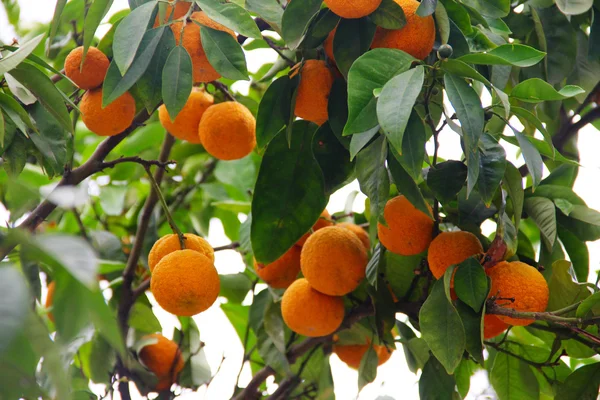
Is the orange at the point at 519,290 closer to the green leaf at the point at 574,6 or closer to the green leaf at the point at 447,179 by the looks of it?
the green leaf at the point at 447,179

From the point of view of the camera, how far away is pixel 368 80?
74 cm

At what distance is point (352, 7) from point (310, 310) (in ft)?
1.48

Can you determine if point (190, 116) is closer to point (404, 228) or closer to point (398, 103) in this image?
point (404, 228)

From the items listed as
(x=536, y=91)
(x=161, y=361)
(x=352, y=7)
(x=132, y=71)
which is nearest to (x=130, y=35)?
(x=132, y=71)

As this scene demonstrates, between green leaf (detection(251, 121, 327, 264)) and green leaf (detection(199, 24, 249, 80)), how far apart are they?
16 centimetres

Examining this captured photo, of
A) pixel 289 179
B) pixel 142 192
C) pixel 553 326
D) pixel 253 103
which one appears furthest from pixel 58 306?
pixel 142 192

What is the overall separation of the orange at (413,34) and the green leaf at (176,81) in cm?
25

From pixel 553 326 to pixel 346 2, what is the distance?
0.54 meters

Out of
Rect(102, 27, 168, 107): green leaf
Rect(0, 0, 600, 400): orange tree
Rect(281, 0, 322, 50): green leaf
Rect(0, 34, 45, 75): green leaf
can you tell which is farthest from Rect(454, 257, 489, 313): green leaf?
Rect(0, 34, 45, 75): green leaf

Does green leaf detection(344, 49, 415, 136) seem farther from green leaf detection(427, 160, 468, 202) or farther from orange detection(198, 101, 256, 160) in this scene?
orange detection(198, 101, 256, 160)

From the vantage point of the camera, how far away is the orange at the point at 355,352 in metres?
1.25

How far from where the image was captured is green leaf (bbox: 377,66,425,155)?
646 millimetres

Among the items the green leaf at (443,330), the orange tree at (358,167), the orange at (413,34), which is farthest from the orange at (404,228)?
the orange at (413,34)

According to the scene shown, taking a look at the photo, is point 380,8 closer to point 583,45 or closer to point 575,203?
point 575,203
